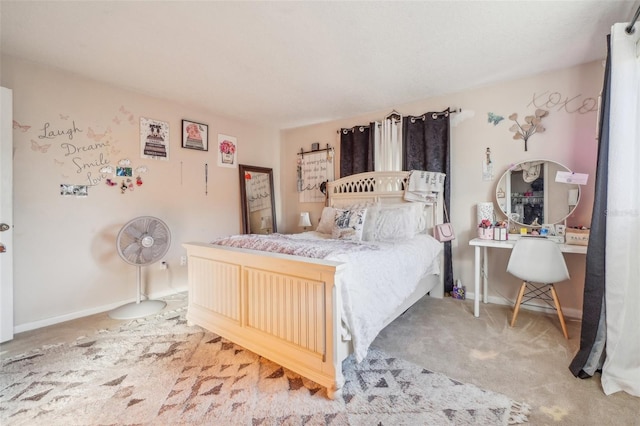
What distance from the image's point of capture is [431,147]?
11.0 ft

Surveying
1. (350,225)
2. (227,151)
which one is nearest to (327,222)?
(350,225)

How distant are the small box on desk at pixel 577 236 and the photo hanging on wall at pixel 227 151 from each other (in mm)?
3888

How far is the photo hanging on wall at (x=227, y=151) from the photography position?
3.96 m

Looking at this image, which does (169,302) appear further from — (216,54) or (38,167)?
(216,54)

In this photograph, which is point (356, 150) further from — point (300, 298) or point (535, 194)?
point (300, 298)

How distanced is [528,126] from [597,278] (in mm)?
1753

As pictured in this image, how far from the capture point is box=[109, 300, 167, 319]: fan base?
8.94ft

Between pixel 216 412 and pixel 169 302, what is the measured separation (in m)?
2.01

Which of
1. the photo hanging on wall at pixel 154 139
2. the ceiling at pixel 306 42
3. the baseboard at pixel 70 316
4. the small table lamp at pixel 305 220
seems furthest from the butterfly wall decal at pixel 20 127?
the small table lamp at pixel 305 220

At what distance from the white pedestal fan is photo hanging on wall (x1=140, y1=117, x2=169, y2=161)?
0.91 meters

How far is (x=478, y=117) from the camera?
3.16m

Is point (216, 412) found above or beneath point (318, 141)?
beneath

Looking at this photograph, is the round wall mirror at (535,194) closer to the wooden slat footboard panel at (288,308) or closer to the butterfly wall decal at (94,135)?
the wooden slat footboard panel at (288,308)

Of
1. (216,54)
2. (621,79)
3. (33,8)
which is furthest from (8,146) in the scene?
(621,79)
